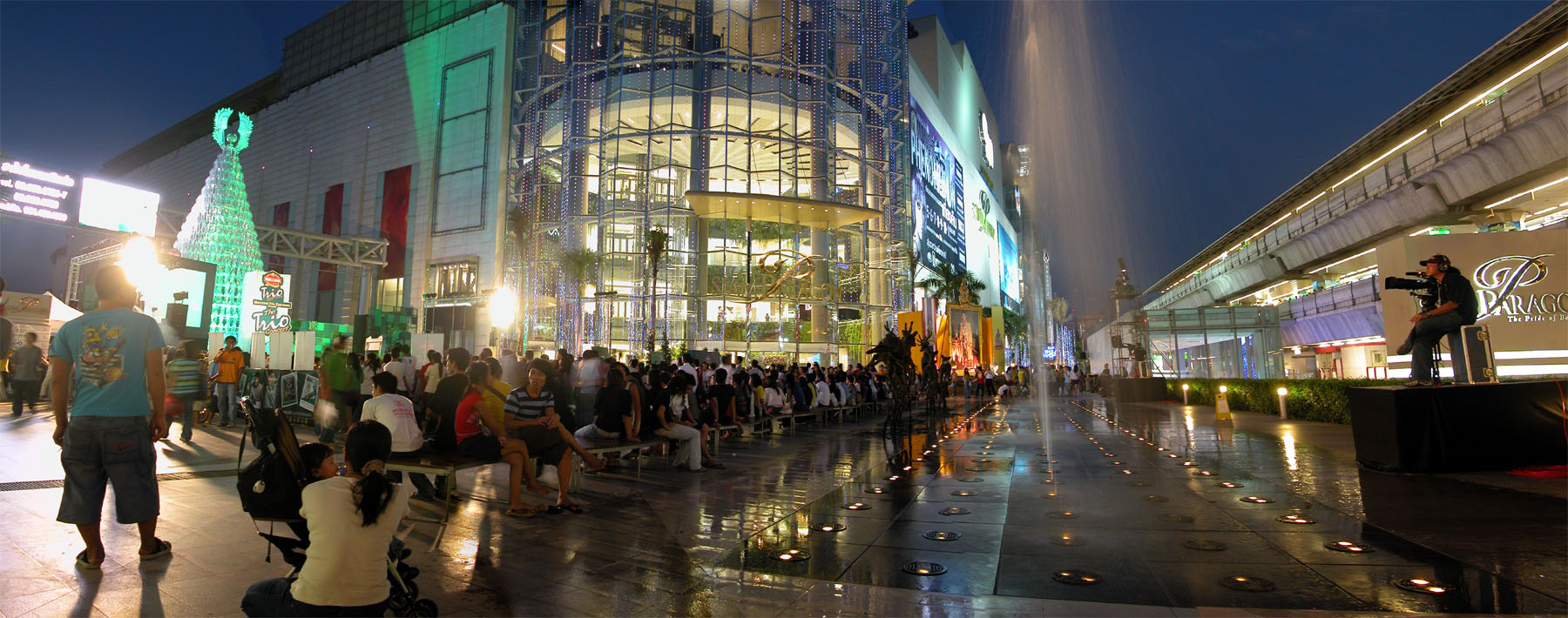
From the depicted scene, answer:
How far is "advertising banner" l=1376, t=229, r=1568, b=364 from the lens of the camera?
14125 mm

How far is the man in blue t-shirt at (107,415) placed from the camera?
393cm

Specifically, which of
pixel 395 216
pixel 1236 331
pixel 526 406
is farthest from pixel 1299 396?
pixel 395 216

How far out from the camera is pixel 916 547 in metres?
4.61

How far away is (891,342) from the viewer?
12898mm

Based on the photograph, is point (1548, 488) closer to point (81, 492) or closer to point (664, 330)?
point (81, 492)

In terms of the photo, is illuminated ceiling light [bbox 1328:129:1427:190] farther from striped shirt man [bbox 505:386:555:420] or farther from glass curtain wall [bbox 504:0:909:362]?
striped shirt man [bbox 505:386:555:420]

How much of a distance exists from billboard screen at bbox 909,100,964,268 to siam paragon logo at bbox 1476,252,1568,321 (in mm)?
28718

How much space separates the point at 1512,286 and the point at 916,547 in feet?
58.3

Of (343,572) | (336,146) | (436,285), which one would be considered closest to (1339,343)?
(343,572)

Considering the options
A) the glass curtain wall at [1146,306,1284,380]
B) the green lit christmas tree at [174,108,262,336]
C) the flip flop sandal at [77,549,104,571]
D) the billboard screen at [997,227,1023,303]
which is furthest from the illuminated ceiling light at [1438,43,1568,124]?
the billboard screen at [997,227,1023,303]

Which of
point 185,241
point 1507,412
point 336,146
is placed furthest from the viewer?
point 336,146

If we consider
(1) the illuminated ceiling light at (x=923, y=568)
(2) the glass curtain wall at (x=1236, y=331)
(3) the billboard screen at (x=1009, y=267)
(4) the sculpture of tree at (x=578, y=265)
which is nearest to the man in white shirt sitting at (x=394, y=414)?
(1) the illuminated ceiling light at (x=923, y=568)

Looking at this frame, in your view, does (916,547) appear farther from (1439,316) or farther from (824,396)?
(824,396)

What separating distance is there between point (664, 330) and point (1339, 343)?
3149cm
